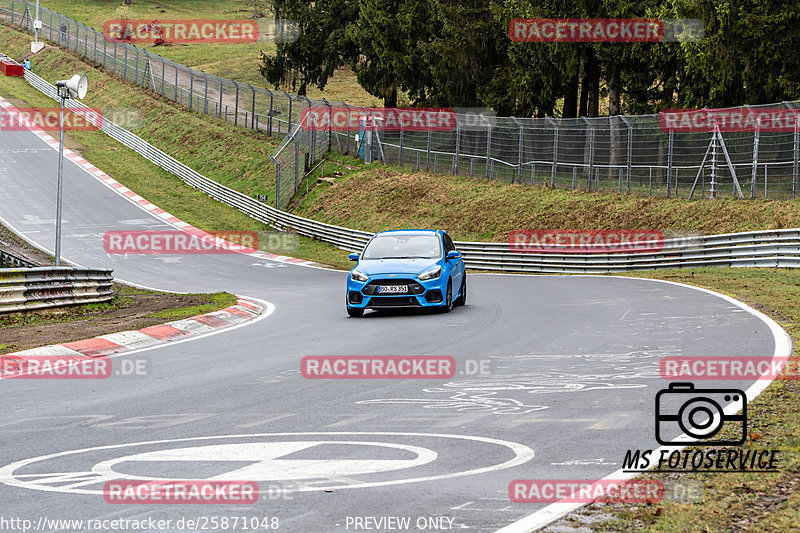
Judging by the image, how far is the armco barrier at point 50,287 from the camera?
18562mm

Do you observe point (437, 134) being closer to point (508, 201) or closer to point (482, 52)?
point (482, 52)

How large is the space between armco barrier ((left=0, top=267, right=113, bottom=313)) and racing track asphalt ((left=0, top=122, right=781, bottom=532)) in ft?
16.2

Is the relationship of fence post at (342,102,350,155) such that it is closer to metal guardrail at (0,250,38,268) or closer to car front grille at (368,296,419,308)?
metal guardrail at (0,250,38,268)

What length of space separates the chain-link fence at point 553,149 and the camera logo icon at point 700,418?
2265 cm

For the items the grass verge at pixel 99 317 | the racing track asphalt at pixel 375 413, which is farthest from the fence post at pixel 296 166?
the racing track asphalt at pixel 375 413

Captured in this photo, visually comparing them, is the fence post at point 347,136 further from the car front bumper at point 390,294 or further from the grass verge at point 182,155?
the car front bumper at point 390,294

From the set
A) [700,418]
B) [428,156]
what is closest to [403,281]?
[700,418]

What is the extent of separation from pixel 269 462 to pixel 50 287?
48.6 feet

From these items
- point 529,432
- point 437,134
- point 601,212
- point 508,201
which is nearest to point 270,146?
point 437,134

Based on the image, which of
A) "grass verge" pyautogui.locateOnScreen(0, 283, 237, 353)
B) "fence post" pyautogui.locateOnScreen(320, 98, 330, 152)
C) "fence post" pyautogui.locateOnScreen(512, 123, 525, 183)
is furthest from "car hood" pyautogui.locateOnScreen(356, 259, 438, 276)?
"fence post" pyautogui.locateOnScreen(320, 98, 330, 152)

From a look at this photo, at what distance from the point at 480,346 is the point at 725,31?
24.5 meters

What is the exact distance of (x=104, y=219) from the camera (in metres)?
44.1

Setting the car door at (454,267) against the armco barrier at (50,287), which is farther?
the car door at (454,267)

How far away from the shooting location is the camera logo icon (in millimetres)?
6721
